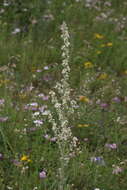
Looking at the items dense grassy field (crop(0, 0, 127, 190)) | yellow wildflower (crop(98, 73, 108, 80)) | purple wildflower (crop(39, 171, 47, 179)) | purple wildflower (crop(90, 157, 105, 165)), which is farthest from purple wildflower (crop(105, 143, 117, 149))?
yellow wildflower (crop(98, 73, 108, 80))

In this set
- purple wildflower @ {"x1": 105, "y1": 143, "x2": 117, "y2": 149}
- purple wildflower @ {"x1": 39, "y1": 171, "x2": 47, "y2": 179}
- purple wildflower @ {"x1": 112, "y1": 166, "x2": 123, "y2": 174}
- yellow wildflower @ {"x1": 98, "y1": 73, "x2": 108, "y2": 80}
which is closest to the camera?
purple wildflower @ {"x1": 39, "y1": 171, "x2": 47, "y2": 179}

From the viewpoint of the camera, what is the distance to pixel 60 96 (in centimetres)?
321

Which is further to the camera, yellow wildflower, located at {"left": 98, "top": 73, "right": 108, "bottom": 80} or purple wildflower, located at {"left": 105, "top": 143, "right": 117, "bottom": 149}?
yellow wildflower, located at {"left": 98, "top": 73, "right": 108, "bottom": 80}

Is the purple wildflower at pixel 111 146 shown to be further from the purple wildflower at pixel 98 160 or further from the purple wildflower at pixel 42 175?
the purple wildflower at pixel 42 175

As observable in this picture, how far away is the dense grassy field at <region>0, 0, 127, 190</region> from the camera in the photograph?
2840mm

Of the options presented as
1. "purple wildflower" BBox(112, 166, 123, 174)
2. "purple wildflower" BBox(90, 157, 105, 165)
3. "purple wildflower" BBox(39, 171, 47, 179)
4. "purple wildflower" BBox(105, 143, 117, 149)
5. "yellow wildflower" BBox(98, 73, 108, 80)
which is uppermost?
"purple wildflower" BBox(39, 171, 47, 179)

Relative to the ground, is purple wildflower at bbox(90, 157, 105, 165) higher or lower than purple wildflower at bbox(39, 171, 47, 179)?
lower

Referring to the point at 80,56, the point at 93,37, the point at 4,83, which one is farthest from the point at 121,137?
the point at 93,37

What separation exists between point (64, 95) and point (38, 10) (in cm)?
322

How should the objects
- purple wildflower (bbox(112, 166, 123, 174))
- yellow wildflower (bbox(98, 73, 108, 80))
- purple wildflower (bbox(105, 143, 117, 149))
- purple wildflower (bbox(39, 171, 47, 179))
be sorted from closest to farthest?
1. purple wildflower (bbox(39, 171, 47, 179))
2. purple wildflower (bbox(112, 166, 123, 174))
3. purple wildflower (bbox(105, 143, 117, 149))
4. yellow wildflower (bbox(98, 73, 108, 80))

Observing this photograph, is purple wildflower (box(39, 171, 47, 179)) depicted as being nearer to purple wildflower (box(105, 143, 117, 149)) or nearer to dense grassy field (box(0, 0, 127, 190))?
dense grassy field (box(0, 0, 127, 190))

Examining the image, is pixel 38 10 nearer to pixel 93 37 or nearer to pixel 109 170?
pixel 93 37

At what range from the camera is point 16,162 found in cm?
285

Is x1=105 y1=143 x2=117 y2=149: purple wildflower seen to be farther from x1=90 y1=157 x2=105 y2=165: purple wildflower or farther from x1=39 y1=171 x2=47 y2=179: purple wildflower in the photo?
x1=39 y1=171 x2=47 y2=179: purple wildflower
